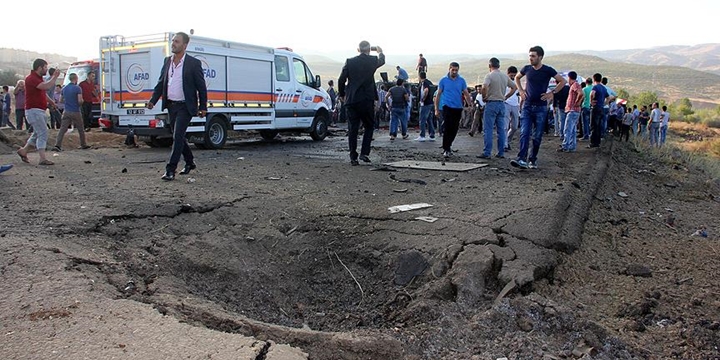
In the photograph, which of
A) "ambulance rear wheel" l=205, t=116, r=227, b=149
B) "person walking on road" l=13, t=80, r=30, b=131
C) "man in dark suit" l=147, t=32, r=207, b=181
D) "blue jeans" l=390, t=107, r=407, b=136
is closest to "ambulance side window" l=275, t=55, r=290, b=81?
"ambulance rear wheel" l=205, t=116, r=227, b=149

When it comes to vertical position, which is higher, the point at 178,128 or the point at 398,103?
the point at 398,103

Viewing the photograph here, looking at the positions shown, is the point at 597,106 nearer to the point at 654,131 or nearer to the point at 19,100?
the point at 654,131

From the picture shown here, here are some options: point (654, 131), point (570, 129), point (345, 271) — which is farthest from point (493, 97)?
point (654, 131)

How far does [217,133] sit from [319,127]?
3706 millimetres

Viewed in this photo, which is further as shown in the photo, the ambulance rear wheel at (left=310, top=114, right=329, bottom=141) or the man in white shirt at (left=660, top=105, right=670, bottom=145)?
the man in white shirt at (left=660, top=105, right=670, bottom=145)

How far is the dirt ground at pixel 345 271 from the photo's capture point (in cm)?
287

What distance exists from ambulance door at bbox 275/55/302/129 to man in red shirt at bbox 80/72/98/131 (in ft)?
19.0

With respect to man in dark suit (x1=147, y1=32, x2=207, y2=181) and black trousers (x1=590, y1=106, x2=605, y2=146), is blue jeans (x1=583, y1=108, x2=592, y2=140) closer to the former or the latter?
black trousers (x1=590, y1=106, x2=605, y2=146)

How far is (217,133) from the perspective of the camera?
510 inches

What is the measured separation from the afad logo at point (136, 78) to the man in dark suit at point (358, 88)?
5381mm

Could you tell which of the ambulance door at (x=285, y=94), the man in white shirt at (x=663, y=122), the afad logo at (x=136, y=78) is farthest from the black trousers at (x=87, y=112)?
the man in white shirt at (x=663, y=122)

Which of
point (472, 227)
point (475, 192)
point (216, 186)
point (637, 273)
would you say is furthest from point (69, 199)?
point (637, 273)

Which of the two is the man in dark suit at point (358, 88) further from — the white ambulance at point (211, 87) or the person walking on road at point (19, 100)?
the person walking on road at point (19, 100)

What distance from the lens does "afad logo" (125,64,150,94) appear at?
12.0 meters
